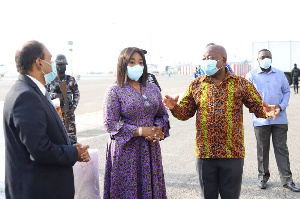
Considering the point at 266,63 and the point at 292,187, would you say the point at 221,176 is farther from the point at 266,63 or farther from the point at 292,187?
the point at 266,63

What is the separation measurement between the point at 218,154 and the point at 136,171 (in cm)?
81

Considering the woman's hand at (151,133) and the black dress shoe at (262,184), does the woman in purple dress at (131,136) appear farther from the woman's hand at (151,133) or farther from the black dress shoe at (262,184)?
the black dress shoe at (262,184)

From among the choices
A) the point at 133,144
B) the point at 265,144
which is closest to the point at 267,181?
the point at 265,144

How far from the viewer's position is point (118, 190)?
3365 mm

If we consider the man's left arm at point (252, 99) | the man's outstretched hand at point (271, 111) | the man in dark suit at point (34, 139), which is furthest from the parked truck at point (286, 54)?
the man in dark suit at point (34, 139)

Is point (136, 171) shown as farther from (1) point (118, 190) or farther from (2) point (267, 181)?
(2) point (267, 181)

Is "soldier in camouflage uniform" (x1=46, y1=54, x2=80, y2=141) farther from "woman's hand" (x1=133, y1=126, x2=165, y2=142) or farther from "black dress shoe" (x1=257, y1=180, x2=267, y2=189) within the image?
"black dress shoe" (x1=257, y1=180, x2=267, y2=189)

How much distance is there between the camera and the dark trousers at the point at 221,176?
320 cm

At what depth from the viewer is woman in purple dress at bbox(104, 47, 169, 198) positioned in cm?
333

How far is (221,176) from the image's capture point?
3256 millimetres

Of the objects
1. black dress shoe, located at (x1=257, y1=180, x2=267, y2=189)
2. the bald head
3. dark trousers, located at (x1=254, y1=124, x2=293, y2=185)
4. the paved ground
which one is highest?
the bald head

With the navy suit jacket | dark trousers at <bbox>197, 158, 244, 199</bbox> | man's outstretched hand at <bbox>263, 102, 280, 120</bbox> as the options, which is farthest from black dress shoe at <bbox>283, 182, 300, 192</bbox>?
the navy suit jacket

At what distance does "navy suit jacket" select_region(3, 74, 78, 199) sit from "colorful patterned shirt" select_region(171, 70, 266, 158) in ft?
4.16

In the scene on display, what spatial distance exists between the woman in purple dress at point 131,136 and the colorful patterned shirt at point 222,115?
449 millimetres
